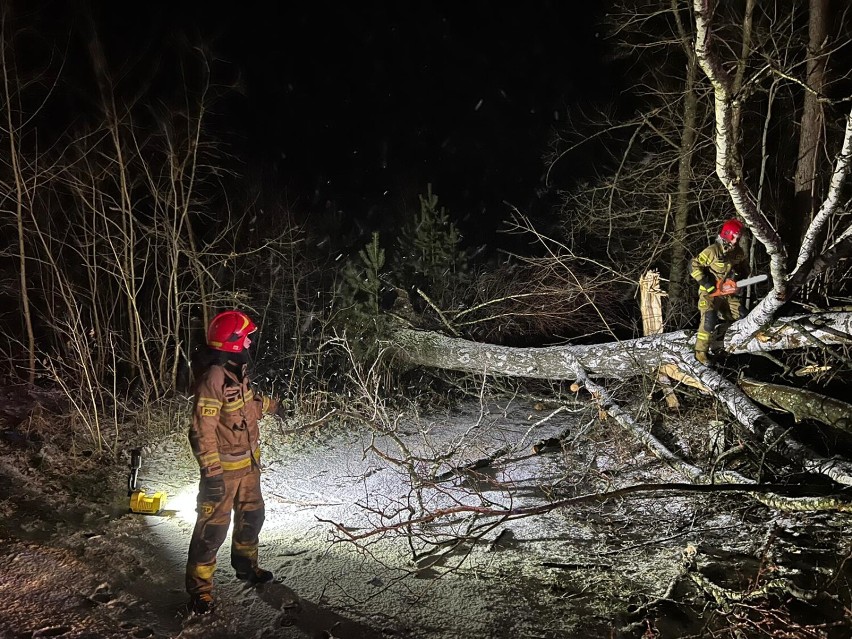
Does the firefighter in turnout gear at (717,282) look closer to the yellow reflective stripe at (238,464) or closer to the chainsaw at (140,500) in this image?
the yellow reflective stripe at (238,464)

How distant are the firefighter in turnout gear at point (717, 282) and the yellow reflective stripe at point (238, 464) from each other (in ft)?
15.5

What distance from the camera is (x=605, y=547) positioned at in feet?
14.7

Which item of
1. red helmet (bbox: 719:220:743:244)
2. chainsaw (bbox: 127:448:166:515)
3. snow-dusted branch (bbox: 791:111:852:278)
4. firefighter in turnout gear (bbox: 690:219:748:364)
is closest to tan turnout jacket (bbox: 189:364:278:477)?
chainsaw (bbox: 127:448:166:515)

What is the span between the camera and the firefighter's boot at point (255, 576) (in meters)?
4.08

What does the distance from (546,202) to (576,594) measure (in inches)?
1060

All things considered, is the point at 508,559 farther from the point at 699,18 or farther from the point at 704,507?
the point at 699,18

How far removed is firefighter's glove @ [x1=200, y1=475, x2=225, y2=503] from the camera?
378 cm

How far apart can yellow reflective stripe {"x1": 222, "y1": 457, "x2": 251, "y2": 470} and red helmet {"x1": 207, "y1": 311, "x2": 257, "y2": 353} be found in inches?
30.2

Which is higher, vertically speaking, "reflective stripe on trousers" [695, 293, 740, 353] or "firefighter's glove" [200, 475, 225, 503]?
"reflective stripe on trousers" [695, 293, 740, 353]

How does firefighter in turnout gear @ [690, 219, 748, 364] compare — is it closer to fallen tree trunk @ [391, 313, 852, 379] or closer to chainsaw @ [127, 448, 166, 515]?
fallen tree trunk @ [391, 313, 852, 379]

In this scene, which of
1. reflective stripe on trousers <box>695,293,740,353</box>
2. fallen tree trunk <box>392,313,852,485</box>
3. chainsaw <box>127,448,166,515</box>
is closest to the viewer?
fallen tree trunk <box>392,313,852,485</box>

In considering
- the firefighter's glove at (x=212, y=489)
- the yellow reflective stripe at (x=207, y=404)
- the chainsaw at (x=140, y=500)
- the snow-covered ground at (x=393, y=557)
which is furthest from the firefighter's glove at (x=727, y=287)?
the chainsaw at (x=140, y=500)

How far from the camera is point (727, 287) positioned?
625cm

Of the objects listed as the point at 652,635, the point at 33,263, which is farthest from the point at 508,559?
the point at 33,263
